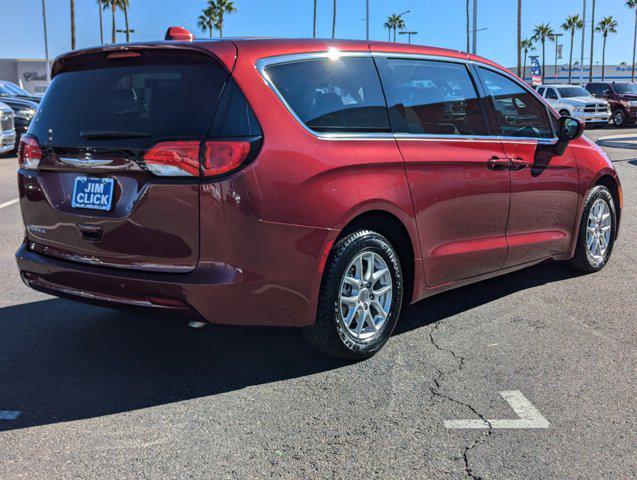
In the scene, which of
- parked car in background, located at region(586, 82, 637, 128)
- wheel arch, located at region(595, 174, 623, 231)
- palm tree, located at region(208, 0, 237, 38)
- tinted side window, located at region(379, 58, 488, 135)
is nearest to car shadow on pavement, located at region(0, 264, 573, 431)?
tinted side window, located at region(379, 58, 488, 135)

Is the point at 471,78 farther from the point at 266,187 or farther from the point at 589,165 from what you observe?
the point at 266,187

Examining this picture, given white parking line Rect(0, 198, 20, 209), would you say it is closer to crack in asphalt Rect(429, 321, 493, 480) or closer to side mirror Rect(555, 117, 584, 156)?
crack in asphalt Rect(429, 321, 493, 480)

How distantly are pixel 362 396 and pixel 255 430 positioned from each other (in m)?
0.65

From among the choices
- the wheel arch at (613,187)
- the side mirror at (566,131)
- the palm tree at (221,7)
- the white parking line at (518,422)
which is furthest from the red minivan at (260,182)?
the palm tree at (221,7)

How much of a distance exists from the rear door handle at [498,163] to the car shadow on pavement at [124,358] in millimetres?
1077

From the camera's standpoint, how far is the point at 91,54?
388 centimetres

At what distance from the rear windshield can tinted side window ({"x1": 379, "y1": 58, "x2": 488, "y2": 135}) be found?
1.23 meters

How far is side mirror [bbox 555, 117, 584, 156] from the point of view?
17.8 ft

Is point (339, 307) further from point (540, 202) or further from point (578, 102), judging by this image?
point (578, 102)

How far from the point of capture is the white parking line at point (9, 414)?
131 inches

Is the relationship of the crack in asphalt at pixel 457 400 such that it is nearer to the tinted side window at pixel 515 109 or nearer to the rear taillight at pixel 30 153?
the tinted side window at pixel 515 109

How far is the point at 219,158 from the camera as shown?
3.37 meters

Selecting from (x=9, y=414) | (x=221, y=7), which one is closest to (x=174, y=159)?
(x=9, y=414)

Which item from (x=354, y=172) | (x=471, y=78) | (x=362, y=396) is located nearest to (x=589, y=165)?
(x=471, y=78)
